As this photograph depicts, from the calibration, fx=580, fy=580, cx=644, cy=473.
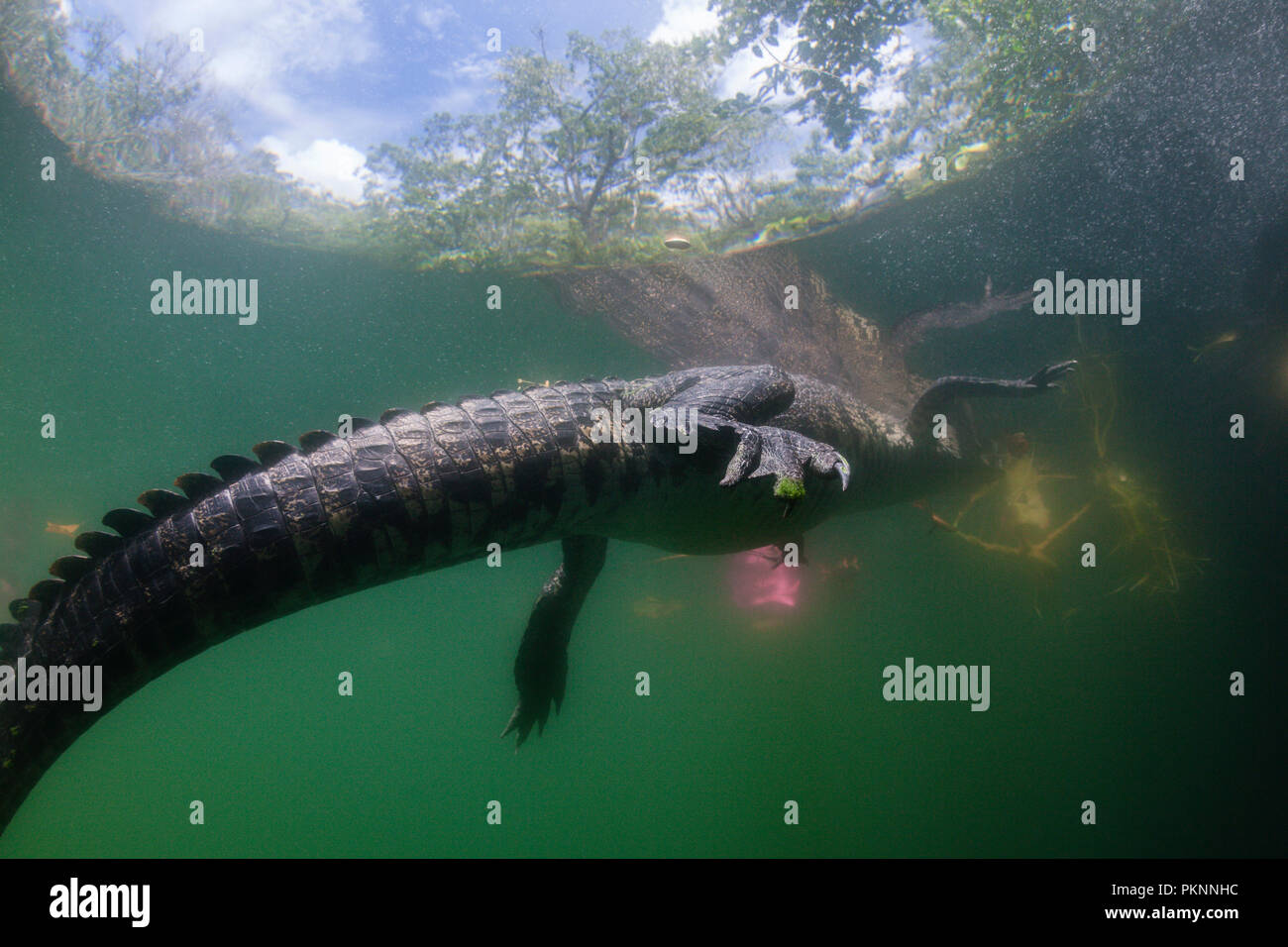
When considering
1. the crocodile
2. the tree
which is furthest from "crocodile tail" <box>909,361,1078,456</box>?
the tree

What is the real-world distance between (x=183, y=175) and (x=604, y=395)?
1104 centimetres

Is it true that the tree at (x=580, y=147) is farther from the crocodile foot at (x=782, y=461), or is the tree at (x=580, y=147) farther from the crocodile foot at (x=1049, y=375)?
the crocodile foot at (x=782, y=461)

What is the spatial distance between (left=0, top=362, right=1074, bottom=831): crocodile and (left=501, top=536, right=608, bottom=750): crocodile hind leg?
0.67m

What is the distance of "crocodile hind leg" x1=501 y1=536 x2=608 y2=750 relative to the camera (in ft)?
13.7

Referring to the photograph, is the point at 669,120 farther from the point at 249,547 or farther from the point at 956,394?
the point at 249,547

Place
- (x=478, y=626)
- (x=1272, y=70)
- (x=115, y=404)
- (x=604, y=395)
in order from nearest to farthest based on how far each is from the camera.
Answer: (x=604, y=395)
(x=1272, y=70)
(x=115, y=404)
(x=478, y=626)

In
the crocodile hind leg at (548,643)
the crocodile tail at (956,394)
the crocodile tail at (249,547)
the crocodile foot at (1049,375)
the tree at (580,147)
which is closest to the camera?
the crocodile tail at (249,547)

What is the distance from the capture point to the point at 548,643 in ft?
14.0

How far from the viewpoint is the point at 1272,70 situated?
19.0 ft

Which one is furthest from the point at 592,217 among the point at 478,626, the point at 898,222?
the point at 478,626

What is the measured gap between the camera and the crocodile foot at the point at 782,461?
2.21 meters

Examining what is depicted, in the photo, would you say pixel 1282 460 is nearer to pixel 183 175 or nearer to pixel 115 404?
pixel 183 175

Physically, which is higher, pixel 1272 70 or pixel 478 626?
pixel 1272 70

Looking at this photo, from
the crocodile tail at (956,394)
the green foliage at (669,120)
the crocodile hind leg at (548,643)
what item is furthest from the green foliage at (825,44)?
the crocodile hind leg at (548,643)
